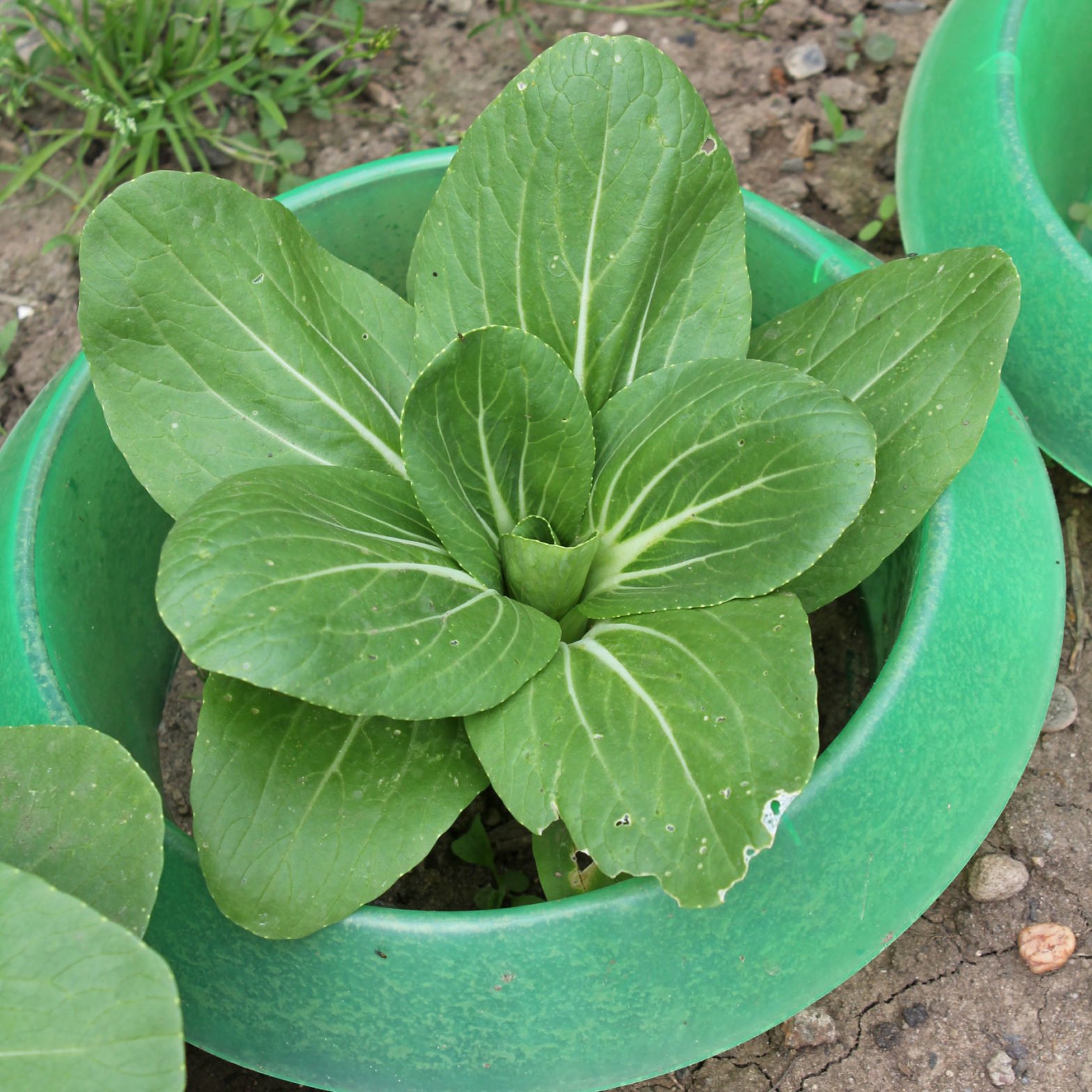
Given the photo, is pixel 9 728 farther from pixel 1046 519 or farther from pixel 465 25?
pixel 465 25

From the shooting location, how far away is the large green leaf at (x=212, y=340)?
101cm

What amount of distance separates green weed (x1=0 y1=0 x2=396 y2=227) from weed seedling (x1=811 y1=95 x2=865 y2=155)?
76 cm

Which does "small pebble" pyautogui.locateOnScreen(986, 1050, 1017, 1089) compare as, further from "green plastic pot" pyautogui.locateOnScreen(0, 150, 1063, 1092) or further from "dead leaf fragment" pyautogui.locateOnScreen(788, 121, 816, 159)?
"dead leaf fragment" pyautogui.locateOnScreen(788, 121, 816, 159)

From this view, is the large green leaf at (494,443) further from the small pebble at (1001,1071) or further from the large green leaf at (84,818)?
the small pebble at (1001,1071)

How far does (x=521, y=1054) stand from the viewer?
96 centimetres

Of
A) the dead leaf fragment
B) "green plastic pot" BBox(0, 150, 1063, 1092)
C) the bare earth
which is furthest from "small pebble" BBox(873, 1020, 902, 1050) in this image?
the dead leaf fragment

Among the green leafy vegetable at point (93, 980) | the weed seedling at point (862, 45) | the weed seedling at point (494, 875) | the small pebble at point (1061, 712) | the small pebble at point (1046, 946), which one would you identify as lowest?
the small pebble at point (1046, 946)

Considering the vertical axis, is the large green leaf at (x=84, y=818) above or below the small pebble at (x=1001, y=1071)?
above

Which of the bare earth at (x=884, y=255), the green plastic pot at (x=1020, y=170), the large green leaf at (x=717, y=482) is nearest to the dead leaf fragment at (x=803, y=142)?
the bare earth at (x=884, y=255)

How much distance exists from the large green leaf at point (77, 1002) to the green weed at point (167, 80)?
1422 mm

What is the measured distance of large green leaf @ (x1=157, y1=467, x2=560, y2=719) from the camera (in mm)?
805

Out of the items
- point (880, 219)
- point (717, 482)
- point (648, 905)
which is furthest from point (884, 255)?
point (648, 905)

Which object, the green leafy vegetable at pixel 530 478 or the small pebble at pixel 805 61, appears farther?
the small pebble at pixel 805 61

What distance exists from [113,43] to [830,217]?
125 cm
